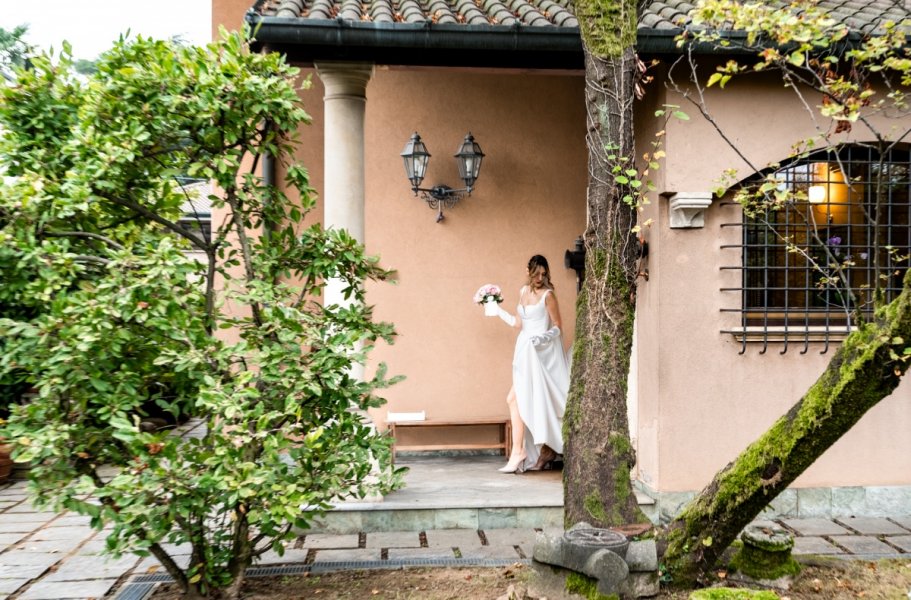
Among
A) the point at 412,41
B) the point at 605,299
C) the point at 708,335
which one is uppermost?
the point at 412,41

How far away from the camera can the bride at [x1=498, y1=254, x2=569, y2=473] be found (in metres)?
7.99

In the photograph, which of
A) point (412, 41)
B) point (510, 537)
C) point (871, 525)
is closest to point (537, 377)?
point (510, 537)

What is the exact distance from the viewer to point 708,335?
22.6ft

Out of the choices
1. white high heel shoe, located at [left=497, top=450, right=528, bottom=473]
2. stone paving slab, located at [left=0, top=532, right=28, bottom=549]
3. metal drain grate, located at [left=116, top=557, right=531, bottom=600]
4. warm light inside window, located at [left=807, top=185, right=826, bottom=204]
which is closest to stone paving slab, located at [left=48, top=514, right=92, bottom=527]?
stone paving slab, located at [left=0, top=532, right=28, bottom=549]

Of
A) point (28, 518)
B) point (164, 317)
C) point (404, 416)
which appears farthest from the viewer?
point (404, 416)

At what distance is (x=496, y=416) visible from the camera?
885 centimetres

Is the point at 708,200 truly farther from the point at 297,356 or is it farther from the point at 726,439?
the point at 297,356

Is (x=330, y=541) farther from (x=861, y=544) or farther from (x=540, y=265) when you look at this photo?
(x=861, y=544)

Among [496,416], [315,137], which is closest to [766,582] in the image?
[496,416]

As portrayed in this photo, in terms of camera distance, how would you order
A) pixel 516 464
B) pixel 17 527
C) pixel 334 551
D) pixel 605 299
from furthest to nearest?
1. pixel 516 464
2. pixel 17 527
3. pixel 334 551
4. pixel 605 299

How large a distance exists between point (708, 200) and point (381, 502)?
3.48 meters

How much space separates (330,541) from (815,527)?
3747 millimetres

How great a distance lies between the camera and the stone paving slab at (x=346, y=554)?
5.85 metres

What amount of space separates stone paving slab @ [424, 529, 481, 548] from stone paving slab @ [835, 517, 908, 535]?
295cm
